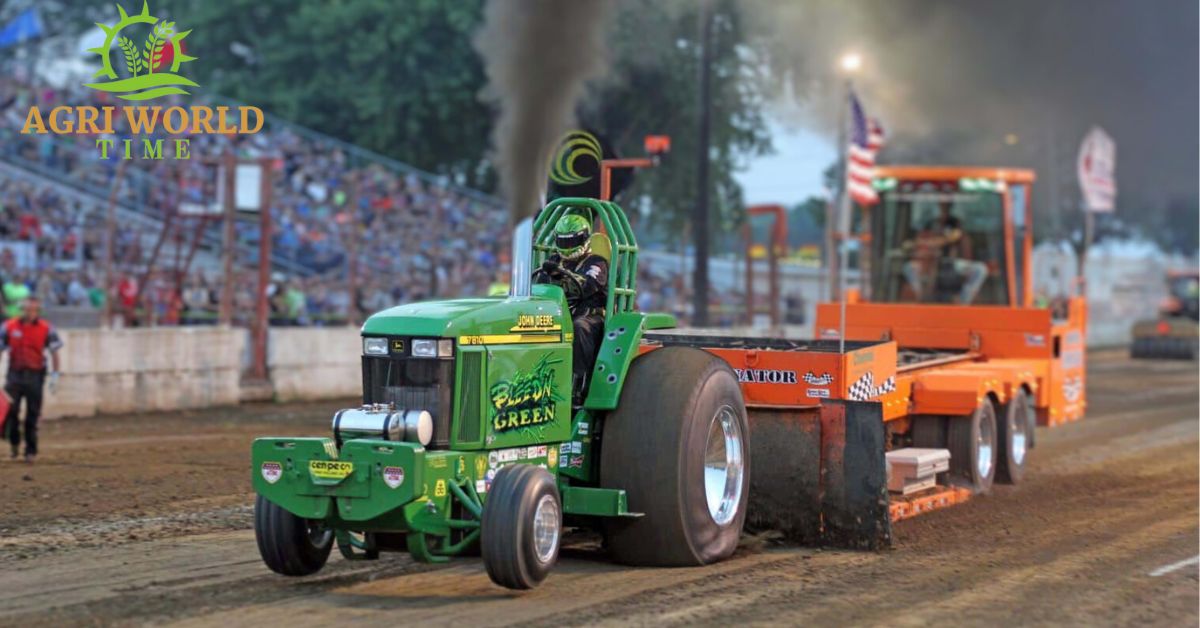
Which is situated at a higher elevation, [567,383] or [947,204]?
[947,204]

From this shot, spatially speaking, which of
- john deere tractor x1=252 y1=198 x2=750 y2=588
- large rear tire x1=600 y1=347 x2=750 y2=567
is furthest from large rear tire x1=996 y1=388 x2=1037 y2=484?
large rear tire x1=600 y1=347 x2=750 y2=567

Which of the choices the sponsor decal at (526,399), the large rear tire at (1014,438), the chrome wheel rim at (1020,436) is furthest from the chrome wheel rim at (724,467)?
the chrome wheel rim at (1020,436)

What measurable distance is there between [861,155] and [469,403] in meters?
16.7

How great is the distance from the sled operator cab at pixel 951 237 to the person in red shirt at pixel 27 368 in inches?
377

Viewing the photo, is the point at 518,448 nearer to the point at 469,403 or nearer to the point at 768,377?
the point at 469,403

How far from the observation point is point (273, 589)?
25.1ft

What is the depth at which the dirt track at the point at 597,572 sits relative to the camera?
23.7 feet

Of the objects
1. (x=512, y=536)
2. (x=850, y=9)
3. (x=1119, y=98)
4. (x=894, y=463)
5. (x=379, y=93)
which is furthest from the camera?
(x=379, y=93)

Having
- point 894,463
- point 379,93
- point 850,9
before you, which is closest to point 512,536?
point 894,463

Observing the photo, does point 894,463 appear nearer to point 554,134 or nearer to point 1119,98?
point 554,134

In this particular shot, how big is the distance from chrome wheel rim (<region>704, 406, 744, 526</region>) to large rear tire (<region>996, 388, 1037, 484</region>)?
497cm

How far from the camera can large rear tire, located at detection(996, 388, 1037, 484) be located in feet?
43.0

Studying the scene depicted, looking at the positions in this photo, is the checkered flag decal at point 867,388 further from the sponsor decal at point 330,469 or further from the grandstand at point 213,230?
the grandstand at point 213,230

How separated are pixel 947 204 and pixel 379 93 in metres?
24.0
